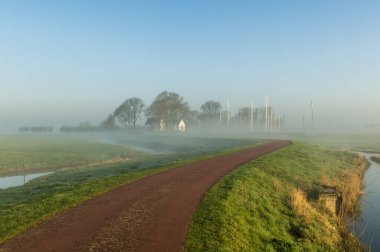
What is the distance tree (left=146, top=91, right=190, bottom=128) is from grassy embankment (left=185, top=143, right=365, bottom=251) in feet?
403

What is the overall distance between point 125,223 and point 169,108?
139 meters

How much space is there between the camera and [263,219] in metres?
17.5

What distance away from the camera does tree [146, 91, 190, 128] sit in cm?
15038

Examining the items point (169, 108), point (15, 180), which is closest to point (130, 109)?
point (169, 108)

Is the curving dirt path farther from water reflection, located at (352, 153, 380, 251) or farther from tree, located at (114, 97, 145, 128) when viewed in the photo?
tree, located at (114, 97, 145, 128)

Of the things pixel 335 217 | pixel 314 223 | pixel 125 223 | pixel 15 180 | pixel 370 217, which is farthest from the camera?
pixel 15 180

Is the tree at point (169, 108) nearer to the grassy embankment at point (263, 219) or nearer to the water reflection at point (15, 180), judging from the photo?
the water reflection at point (15, 180)

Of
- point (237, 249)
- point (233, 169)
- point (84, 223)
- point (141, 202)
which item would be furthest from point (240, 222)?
point (233, 169)

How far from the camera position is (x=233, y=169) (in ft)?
95.4

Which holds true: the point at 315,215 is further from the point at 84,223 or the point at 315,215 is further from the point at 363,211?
the point at 84,223

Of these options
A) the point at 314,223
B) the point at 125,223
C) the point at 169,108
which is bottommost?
the point at 314,223

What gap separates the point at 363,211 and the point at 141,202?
16.3m

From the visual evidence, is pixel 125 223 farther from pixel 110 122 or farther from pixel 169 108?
pixel 110 122

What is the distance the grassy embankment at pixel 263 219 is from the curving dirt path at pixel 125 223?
0.86m
